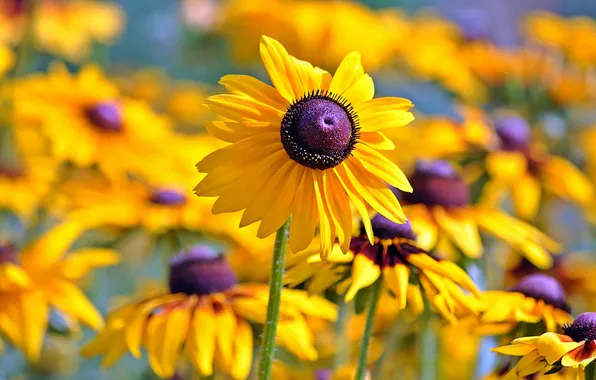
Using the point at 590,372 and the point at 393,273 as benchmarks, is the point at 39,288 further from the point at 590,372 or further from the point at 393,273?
the point at 590,372

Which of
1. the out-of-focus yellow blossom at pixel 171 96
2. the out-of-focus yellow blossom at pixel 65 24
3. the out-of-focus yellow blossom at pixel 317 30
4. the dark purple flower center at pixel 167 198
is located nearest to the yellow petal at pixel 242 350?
the dark purple flower center at pixel 167 198

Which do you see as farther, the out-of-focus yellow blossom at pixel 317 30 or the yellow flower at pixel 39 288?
the out-of-focus yellow blossom at pixel 317 30

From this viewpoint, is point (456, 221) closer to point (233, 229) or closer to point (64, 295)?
point (233, 229)

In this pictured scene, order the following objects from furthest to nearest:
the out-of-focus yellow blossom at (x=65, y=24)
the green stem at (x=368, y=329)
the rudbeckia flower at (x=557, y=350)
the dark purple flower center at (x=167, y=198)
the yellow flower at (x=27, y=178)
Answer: the out-of-focus yellow blossom at (x=65, y=24)
the yellow flower at (x=27, y=178)
the dark purple flower center at (x=167, y=198)
the green stem at (x=368, y=329)
the rudbeckia flower at (x=557, y=350)

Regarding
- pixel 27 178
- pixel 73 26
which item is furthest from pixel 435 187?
pixel 73 26

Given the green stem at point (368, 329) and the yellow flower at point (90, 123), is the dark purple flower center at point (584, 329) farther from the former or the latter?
the yellow flower at point (90, 123)

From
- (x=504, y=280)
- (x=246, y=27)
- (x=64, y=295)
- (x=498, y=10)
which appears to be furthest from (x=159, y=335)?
(x=498, y=10)

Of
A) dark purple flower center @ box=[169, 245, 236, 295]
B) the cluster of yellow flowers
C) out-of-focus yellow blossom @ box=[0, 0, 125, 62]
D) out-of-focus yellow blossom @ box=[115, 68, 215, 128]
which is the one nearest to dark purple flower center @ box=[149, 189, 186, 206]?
the cluster of yellow flowers

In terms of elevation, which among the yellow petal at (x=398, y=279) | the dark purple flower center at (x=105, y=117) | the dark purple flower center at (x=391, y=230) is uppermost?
the dark purple flower center at (x=391, y=230)
